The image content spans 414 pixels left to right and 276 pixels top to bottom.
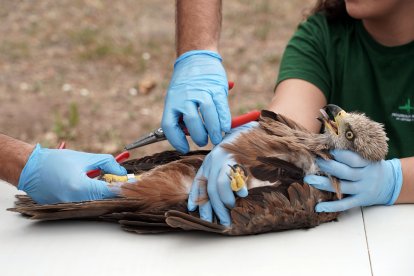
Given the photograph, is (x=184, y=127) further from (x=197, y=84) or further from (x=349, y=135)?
(x=349, y=135)

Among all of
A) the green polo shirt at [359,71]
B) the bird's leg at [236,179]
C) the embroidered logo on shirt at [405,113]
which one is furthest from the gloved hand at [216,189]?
the embroidered logo on shirt at [405,113]

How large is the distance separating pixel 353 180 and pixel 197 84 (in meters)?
0.67

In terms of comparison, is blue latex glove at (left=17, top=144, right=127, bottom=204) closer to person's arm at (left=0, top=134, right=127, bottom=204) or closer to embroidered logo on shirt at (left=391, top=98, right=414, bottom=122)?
person's arm at (left=0, top=134, right=127, bottom=204)

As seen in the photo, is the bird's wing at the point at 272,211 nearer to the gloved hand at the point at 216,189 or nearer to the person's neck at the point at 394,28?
the gloved hand at the point at 216,189

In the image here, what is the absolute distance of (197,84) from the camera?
234cm

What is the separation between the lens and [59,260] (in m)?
1.86

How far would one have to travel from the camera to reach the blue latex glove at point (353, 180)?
2059 mm

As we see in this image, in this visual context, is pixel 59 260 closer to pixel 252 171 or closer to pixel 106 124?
pixel 252 171

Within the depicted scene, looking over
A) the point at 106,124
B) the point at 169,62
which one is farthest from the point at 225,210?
the point at 169,62

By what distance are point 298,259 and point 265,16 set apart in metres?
5.28

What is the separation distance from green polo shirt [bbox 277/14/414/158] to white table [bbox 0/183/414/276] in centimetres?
80

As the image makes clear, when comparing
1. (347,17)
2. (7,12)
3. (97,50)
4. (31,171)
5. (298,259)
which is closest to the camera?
(298,259)

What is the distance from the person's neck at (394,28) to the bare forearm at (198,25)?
69 centimetres

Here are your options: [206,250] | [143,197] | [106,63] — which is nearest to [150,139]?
[143,197]
